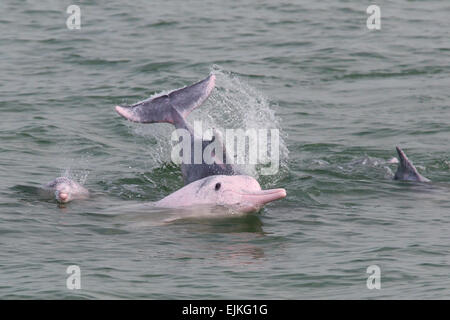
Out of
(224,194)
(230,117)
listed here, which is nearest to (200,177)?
(224,194)

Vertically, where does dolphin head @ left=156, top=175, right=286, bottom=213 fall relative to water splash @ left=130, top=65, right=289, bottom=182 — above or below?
below

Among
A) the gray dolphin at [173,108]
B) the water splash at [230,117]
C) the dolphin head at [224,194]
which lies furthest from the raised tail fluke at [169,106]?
the dolphin head at [224,194]

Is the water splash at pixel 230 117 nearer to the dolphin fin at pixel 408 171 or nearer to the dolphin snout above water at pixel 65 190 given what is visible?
the dolphin fin at pixel 408 171

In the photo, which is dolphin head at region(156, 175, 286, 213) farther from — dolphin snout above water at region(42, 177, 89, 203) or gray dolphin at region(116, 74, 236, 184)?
dolphin snout above water at region(42, 177, 89, 203)

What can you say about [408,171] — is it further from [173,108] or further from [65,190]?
[65,190]

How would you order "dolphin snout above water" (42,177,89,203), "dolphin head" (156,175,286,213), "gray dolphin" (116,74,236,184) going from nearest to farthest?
"dolphin head" (156,175,286,213) → "dolphin snout above water" (42,177,89,203) → "gray dolphin" (116,74,236,184)

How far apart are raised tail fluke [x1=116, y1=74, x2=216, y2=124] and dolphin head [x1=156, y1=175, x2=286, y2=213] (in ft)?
6.88

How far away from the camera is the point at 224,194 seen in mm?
14000

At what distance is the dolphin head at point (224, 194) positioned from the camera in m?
13.9

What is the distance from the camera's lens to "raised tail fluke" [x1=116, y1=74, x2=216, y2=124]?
1602cm

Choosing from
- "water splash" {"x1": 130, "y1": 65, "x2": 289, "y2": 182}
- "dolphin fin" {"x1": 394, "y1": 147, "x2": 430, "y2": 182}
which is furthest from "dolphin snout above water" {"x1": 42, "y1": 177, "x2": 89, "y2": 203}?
"dolphin fin" {"x1": 394, "y1": 147, "x2": 430, "y2": 182}

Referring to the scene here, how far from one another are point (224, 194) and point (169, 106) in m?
2.74

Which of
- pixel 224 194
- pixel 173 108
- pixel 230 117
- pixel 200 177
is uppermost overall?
pixel 173 108

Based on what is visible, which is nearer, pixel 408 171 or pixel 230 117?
pixel 408 171
